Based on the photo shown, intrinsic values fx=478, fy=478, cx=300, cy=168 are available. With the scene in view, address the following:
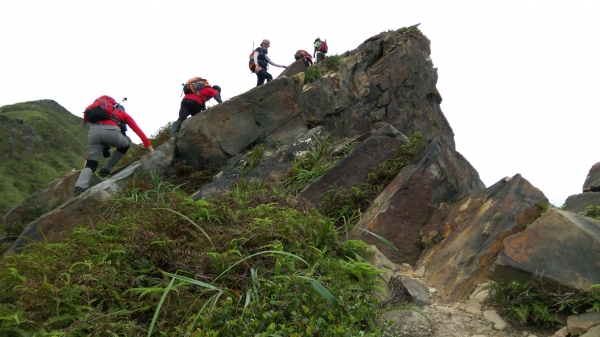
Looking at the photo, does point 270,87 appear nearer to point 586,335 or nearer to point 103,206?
point 103,206

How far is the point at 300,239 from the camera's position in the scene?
4883mm

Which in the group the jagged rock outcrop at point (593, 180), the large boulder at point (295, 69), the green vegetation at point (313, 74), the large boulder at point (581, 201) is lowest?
the large boulder at point (581, 201)

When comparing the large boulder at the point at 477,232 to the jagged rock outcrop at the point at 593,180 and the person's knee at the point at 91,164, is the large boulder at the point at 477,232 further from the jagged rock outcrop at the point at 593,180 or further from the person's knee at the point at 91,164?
the person's knee at the point at 91,164

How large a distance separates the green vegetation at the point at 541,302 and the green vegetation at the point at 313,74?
11.0 metres

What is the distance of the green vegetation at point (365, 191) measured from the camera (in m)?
7.89

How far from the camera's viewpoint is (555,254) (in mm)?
4957

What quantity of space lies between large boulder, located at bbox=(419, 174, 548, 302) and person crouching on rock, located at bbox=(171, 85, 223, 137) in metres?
7.41

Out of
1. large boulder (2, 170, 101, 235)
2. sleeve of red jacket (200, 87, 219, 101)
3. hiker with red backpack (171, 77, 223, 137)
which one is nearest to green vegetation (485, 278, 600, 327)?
large boulder (2, 170, 101, 235)

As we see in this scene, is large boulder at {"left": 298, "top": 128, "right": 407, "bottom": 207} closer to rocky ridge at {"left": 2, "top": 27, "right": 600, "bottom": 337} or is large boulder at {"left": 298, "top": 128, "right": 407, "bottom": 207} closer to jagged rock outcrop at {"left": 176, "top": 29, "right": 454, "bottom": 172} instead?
rocky ridge at {"left": 2, "top": 27, "right": 600, "bottom": 337}

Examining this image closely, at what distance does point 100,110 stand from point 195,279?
682 cm

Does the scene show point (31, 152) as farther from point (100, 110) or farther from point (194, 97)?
point (100, 110)

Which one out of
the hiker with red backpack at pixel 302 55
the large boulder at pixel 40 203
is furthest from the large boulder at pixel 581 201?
the hiker with red backpack at pixel 302 55

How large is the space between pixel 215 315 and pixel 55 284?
1631mm

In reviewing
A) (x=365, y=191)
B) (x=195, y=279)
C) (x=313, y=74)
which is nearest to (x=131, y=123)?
(x=365, y=191)
